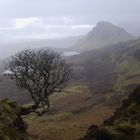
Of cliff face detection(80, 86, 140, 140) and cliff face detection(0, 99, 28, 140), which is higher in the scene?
cliff face detection(0, 99, 28, 140)

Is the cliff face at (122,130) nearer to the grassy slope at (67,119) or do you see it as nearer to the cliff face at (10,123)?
the cliff face at (10,123)

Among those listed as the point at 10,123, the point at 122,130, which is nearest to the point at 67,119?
the point at 122,130

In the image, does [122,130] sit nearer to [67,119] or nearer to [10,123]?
[10,123]

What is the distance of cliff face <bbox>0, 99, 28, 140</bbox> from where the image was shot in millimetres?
28922

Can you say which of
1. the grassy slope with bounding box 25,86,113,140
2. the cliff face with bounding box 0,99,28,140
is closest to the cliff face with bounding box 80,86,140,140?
the cliff face with bounding box 0,99,28,140

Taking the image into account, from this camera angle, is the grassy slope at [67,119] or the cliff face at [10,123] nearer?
the cliff face at [10,123]

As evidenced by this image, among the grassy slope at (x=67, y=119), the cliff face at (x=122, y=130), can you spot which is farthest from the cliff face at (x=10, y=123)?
the grassy slope at (x=67, y=119)

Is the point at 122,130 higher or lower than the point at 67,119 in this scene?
higher

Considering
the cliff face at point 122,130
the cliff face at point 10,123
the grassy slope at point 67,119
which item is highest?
the cliff face at point 10,123

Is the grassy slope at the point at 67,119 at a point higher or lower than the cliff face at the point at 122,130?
lower

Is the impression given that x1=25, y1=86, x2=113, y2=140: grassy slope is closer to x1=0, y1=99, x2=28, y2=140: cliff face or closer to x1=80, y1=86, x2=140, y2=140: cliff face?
x1=80, y1=86, x2=140, y2=140: cliff face

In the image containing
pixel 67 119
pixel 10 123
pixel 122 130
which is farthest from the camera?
pixel 67 119

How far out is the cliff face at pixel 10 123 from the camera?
2892 centimetres

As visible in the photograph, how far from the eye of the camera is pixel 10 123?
30.9 m
